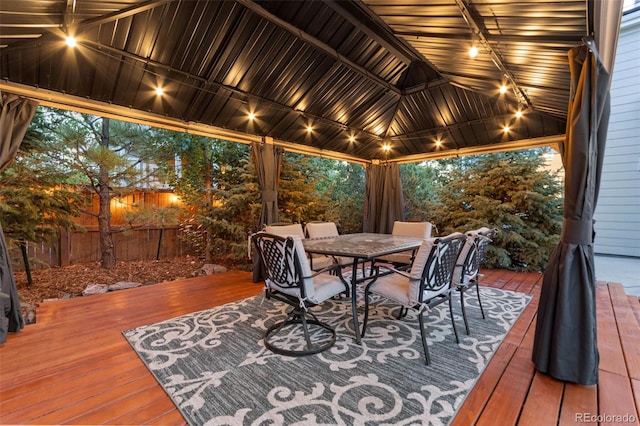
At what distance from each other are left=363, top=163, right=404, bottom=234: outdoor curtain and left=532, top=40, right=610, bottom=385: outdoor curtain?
4.58 m

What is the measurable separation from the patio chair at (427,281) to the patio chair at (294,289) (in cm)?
40

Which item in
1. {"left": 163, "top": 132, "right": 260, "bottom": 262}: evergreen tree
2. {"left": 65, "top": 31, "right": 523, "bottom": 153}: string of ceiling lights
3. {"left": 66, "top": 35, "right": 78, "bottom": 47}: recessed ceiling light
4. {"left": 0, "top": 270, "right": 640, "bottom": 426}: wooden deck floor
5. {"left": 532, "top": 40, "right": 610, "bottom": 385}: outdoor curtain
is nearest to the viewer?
{"left": 0, "top": 270, "right": 640, "bottom": 426}: wooden deck floor

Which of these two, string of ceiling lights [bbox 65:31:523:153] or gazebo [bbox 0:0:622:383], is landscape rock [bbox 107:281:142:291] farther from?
string of ceiling lights [bbox 65:31:523:153]

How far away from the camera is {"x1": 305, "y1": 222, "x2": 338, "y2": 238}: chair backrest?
158 inches

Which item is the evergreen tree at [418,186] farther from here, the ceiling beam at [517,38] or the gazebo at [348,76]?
the ceiling beam at [517,38]

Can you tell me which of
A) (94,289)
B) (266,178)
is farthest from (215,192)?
(94,289)

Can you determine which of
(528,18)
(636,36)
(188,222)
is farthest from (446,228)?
(188,222)

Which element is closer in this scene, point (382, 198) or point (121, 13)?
point (121, 13)

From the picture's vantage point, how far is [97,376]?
192 cm

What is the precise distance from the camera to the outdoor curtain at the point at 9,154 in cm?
238

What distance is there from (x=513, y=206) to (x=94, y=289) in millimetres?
6807

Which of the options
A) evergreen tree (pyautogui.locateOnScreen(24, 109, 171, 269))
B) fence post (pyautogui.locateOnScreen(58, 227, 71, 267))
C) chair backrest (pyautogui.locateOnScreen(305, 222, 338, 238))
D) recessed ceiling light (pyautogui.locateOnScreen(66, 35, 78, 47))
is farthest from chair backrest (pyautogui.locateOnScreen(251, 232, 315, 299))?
fence post (pyautogui.locateOnScreen(58, 227, 71, 267))

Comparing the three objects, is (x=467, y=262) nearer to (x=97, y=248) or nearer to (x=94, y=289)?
(x=94, y=289)

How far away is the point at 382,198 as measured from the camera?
672 cm
